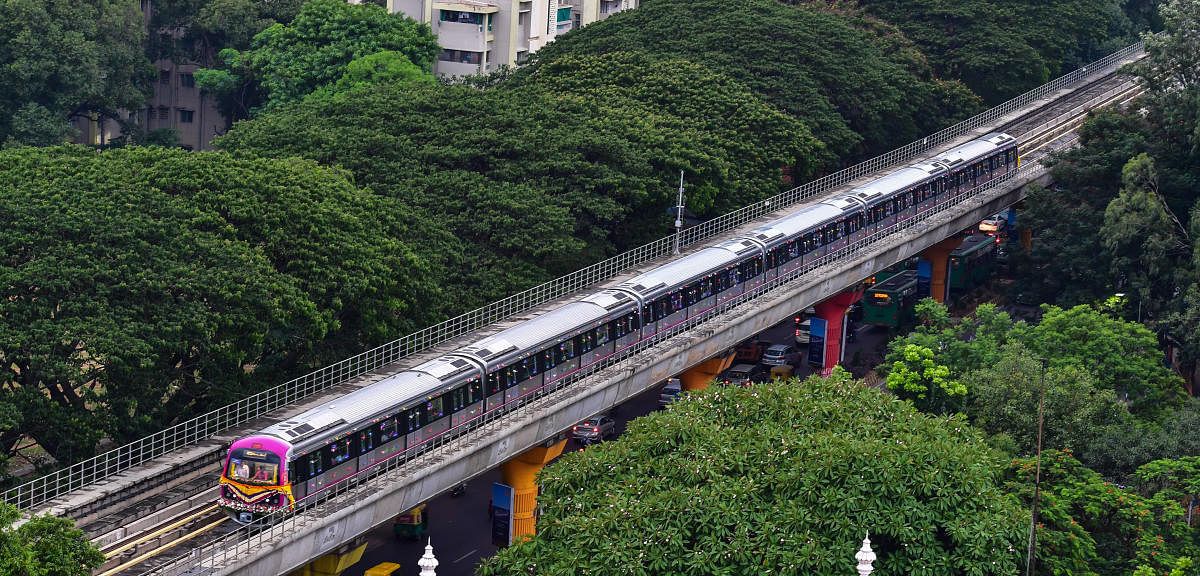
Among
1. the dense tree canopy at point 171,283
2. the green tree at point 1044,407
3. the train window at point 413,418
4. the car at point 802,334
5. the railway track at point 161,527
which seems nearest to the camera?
the railway track at point 161,527

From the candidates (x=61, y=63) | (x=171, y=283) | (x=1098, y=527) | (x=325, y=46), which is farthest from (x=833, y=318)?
(x=61, y=63)

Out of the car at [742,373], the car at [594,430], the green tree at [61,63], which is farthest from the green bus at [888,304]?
the green tree at [61,63]

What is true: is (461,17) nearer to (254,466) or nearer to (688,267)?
(688,267)

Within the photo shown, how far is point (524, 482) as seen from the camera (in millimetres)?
61969

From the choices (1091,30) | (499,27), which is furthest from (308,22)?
(1091,30)

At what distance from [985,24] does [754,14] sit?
69.7ft

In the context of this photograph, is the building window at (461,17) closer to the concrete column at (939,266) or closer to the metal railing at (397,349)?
the metal railing at (397,349)

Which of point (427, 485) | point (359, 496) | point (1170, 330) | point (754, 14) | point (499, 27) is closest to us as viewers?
point (359, 496)

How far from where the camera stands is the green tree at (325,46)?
359ft

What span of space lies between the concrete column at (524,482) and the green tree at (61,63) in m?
51.0

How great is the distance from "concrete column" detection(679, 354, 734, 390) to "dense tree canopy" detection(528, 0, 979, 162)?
28.6 meters

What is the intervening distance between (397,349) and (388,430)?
12787 mm

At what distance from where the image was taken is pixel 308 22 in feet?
366

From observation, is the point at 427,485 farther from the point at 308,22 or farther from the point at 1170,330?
the point at 308,22
